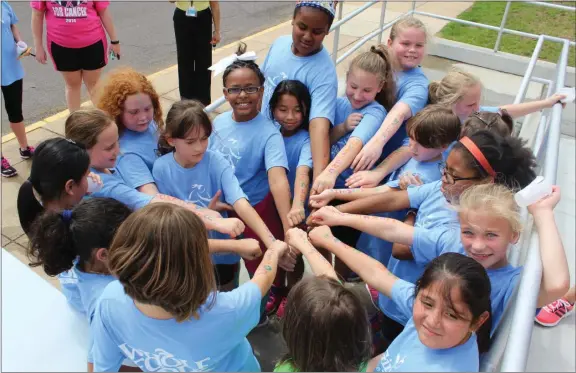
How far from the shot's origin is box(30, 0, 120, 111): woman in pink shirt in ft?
13.4

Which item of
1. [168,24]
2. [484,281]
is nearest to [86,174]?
[484,281]

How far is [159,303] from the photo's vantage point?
143cm

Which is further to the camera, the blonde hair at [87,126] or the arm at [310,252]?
the blonde hair at [87,126]

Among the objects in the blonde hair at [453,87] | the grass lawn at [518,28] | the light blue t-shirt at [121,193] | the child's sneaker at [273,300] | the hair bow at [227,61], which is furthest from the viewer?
the grass lawn at [518,28]

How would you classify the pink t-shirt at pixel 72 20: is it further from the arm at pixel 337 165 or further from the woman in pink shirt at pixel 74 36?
the arm at pixel 337 165

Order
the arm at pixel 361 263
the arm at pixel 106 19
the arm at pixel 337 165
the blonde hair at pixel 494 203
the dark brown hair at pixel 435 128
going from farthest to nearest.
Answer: the arm at pixel 106 19
the arm at pixel 337 165
the dark brown hair at pixel 435 128
the arm at pixel 361 263
the blonde hair at pixel 494 203

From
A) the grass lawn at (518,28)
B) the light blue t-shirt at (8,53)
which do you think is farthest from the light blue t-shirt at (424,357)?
the grass lawn at (518,28)

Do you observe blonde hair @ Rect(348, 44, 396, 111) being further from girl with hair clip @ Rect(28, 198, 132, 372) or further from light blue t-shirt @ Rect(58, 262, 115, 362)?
light blue t-shirt @ Rect(58, 262, 115, 362)

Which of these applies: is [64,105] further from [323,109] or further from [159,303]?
[159,303]

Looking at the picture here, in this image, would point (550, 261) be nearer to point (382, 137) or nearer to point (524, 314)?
point (524, 314)

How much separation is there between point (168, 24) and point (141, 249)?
315 inches

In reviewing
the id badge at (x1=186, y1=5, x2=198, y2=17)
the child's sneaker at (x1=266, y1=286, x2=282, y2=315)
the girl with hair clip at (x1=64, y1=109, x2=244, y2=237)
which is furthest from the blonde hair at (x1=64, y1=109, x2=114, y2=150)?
the id badge at (x1=186, y1=5, x2=198, y2=17)

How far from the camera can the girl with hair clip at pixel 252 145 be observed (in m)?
2.44

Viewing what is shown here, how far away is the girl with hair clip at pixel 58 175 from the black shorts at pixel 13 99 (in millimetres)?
2463
